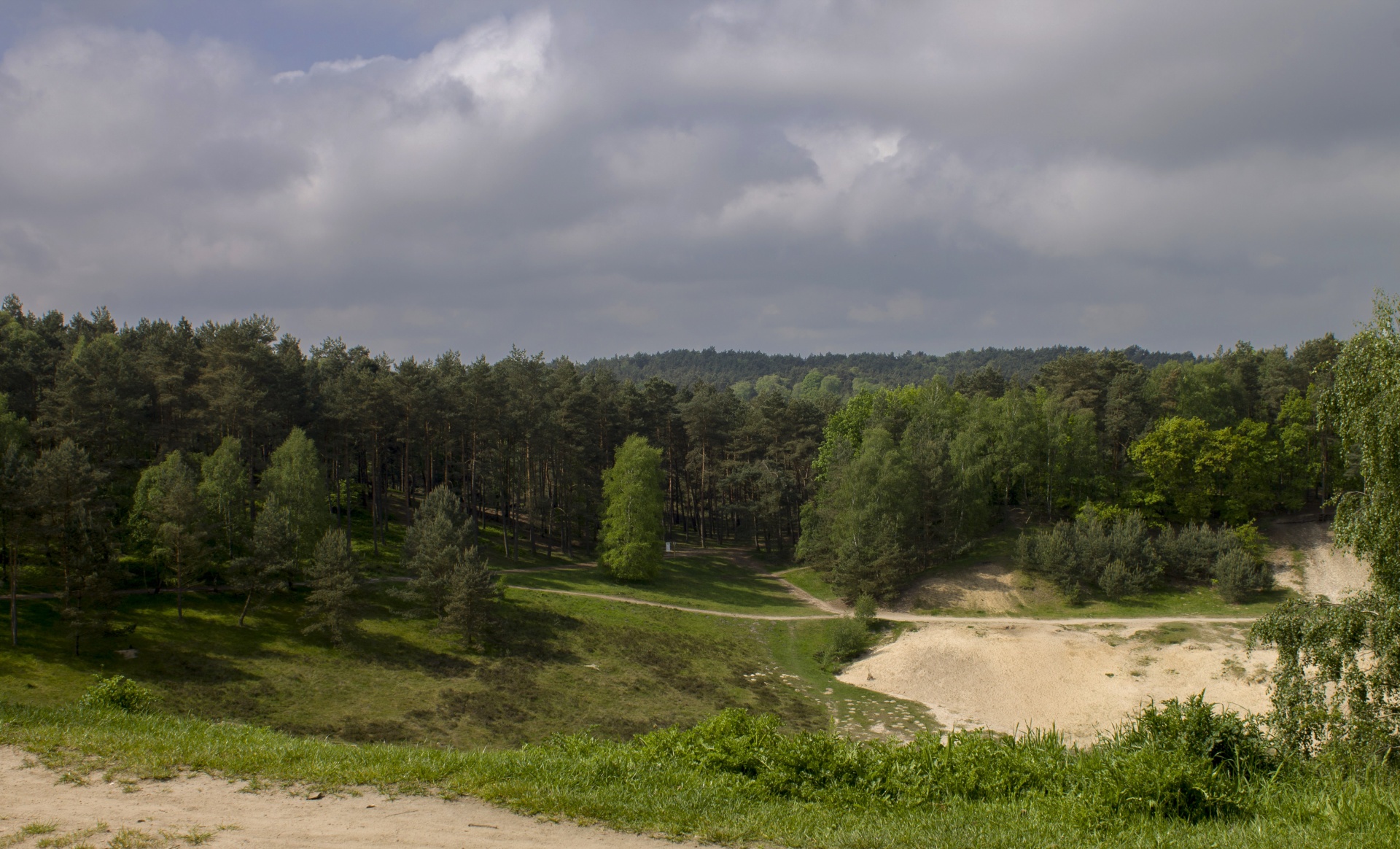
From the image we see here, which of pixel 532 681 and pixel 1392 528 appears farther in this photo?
pixel 532 681

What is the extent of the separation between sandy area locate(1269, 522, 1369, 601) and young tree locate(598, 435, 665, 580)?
4169 cm

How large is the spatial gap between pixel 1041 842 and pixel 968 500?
165ft

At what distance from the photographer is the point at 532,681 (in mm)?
36500

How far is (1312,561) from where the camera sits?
1977 inches

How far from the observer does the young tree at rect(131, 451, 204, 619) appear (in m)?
36.7

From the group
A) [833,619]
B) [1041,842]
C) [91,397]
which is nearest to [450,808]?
[1041,842]

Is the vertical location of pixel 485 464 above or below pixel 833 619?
above

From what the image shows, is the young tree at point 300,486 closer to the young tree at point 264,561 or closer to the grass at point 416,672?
the young tree at point 264,561

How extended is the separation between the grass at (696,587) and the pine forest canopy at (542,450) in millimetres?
4881

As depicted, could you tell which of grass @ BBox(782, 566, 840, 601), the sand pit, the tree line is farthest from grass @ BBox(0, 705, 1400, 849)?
grass @ BBox(782, 566, 840, 601)

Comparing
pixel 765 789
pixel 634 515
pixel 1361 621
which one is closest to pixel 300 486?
pixel 634 515

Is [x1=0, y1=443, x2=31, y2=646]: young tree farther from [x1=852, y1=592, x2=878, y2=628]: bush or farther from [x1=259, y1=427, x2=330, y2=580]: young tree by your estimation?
[x1=852, y1=592, x2=878, y2=628]: bush

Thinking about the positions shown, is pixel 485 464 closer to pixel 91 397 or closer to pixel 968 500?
pixel 91 397

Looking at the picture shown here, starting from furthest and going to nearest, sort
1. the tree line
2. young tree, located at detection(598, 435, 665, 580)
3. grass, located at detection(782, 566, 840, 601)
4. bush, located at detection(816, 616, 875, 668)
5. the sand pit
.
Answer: grass, located at detection(782, 566, 840, 601) → young tree, located at detection(598, 435, 665, 580) → the tree line → bush, located at detection(816, 616, 875, 668) → the sand pit
